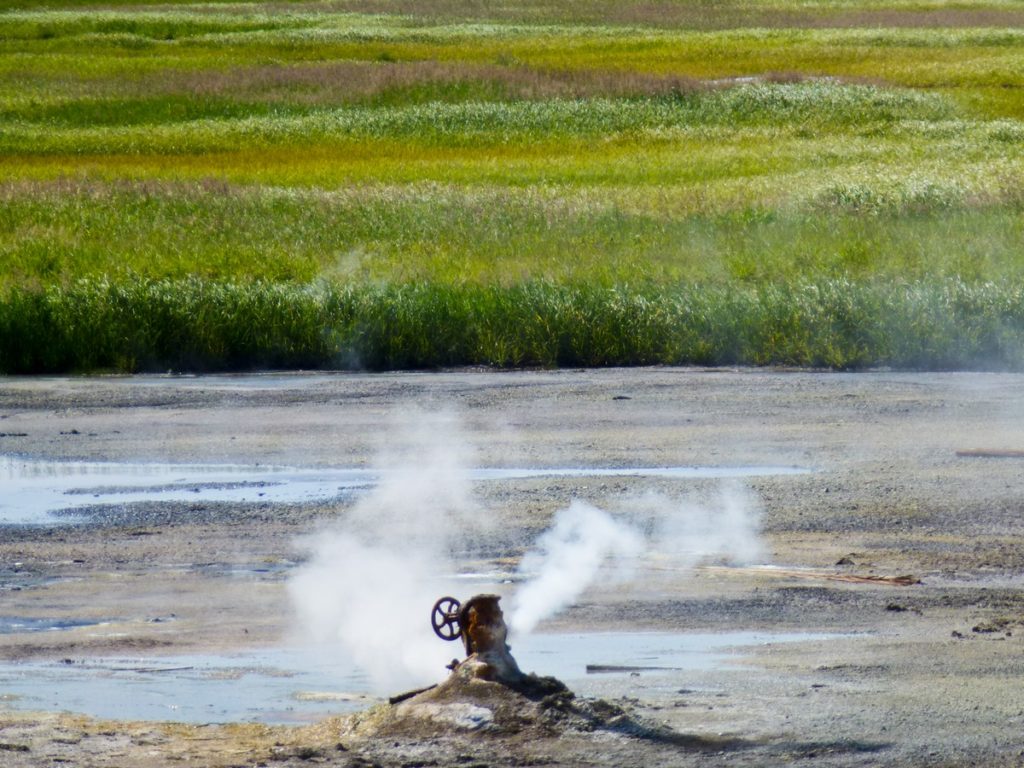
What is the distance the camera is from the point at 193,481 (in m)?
10.0

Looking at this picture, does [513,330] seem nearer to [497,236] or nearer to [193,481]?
[193,481]

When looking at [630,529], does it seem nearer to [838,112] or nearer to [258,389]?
[258,389]

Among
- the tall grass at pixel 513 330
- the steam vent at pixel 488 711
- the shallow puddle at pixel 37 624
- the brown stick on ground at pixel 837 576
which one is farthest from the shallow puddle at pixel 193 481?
the tall grass at pixel 513 330

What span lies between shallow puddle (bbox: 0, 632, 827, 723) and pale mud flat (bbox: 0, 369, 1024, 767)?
10 centimetres

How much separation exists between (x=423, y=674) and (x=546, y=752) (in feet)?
3.93

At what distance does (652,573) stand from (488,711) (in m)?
2.16

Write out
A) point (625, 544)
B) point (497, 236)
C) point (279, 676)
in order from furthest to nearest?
point (497, 236), point (625, 544), point (279, 676)

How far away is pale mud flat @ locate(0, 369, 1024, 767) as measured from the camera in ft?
18.4

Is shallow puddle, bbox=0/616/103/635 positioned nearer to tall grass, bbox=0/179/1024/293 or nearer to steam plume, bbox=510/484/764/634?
steam plume, bbox=510/484/764/634

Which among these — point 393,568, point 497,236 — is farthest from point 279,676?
point 497,236

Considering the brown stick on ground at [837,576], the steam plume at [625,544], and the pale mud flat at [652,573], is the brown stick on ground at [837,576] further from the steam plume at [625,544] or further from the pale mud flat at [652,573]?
the steam plume at [625,544]

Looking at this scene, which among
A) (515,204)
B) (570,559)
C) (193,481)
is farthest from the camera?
(515,204)

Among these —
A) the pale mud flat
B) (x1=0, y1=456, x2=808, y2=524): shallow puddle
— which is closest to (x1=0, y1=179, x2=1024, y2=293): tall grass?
the pale mud flat

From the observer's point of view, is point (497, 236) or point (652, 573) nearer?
point (652, 573)
